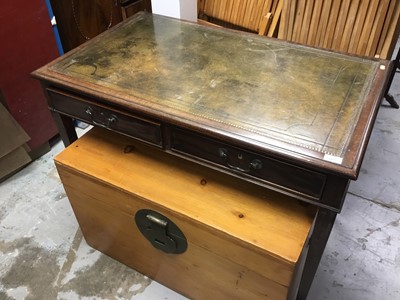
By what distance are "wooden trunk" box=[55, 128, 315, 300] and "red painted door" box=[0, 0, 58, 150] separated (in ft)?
1.92

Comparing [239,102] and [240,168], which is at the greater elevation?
[239,102]

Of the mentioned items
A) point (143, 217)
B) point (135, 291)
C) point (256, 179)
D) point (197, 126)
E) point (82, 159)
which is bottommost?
point (135, 291)

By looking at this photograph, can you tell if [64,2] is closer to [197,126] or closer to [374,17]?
[197,126]

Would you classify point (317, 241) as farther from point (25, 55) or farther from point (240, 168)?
point (25, 55)

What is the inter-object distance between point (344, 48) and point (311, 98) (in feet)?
3.10

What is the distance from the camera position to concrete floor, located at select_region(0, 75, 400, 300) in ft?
4.28

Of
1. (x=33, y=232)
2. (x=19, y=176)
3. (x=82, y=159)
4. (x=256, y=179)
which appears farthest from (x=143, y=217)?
(x=19, y=176)

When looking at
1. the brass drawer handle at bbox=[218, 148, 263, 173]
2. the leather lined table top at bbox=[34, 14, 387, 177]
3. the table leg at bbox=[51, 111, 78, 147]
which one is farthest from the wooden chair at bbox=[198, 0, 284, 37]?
the brass drawer handle at bbox=[218, 148, 263, 173]

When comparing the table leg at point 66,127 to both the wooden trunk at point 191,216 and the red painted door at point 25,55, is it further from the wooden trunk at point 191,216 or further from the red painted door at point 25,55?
the red painted door at point 25,55

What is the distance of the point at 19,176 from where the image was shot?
1.79 meters

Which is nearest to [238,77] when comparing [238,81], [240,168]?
[238,81]

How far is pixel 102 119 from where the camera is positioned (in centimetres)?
110

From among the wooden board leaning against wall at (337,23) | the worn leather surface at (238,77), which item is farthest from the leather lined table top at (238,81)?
the wooden board leaning against wall at (337,23)

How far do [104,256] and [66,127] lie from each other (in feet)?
1.75
